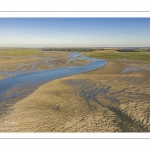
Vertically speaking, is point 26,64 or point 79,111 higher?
point 26,64

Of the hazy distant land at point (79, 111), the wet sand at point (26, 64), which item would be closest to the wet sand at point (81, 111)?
the hazy distant land at point (79, 111)

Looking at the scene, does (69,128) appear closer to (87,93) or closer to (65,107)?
(65,107)

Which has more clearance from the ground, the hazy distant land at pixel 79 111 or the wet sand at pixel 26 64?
the wet sand at pixel 26 64

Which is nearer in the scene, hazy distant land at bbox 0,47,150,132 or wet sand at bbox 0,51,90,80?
hazy distant land at bbox 0,47,150,132

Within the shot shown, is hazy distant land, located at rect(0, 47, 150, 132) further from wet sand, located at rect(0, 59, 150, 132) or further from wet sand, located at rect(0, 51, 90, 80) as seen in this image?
wet sand, located at rect(0, 51, 90, 80)

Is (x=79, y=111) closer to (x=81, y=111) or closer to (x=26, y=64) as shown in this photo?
(x=81, y=111)

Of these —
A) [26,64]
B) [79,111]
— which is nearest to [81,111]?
[79,111]

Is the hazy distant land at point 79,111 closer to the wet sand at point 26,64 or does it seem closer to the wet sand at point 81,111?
the wet sand at point 81,111

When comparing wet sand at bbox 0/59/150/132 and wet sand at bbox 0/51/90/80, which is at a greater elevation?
wet sand at bbox 0/51/90/80

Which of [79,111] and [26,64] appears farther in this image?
[26,64]

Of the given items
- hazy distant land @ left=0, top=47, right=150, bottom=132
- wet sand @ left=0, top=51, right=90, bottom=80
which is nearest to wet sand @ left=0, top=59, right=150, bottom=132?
hazy distant land @ left=0, top=47, right=150, bottom=132
